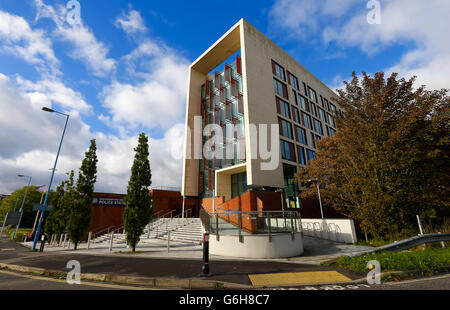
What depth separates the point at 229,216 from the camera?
10.2m

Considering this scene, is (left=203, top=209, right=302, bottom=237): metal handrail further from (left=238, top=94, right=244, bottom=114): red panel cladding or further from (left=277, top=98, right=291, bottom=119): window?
(left=277, top=98, right=291, bottom=119): window

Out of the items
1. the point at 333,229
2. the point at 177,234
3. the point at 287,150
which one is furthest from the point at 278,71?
the point at 177,234

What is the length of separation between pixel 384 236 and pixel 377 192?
277 centimetres

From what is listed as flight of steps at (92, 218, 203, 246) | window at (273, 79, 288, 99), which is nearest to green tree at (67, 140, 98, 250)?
flight of steps at (92, 218, 203, 246)

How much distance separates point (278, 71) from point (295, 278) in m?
29.2

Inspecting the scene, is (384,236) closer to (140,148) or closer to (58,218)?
(140,148)

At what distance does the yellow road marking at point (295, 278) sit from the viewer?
531 centimetres

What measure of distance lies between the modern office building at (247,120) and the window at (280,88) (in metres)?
0.18

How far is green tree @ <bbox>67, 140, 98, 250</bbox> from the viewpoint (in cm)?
1499

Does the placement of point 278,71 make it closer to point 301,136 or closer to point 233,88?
point 233,88

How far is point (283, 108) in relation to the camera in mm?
27641
